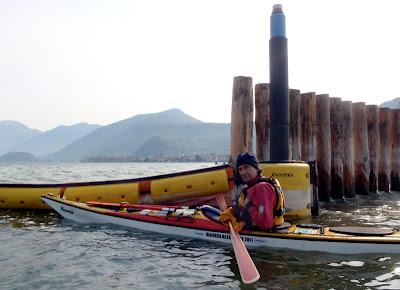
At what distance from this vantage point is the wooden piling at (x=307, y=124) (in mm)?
12336

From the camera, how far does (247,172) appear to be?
695 cm

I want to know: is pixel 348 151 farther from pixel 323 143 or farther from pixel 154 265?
pixel 154 265

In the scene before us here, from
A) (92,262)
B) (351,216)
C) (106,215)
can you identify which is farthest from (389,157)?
(92,262)

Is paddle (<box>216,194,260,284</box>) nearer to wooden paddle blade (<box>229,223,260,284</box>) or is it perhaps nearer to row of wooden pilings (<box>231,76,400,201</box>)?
wooden paddle blade (<box>229,223,260,284</box>)

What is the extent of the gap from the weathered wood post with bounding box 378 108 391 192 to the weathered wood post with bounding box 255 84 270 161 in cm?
632

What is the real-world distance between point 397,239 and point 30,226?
326 inches

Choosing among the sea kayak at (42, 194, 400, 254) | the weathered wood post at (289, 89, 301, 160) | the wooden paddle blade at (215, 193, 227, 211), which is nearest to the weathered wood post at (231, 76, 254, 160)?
the wooden paddle blade at (215, 193, 227, 211)

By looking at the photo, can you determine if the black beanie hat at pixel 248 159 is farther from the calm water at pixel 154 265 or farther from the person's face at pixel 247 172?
the calm water at pixel 154 265

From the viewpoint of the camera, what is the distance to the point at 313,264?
6703mm

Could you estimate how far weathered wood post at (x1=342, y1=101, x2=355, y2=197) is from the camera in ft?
44.7

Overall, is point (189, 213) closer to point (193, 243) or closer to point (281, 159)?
point (193, 243)

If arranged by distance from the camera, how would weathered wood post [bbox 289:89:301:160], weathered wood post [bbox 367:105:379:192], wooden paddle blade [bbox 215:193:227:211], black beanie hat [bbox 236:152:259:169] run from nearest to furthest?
1. black beanie hat [bbox 236:152:259:169]
2. wooden paddle blade [bbox 215:193:227:211]
3. weathered wood post [bbox 289:89:301:160]
4. weathered wood post [bbox 367:105:379:192]

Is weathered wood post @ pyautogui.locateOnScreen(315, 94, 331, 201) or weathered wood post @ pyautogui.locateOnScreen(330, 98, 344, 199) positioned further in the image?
weathered wood post @ pyautogui.locateOnScreen(330, 98, 344, 199)

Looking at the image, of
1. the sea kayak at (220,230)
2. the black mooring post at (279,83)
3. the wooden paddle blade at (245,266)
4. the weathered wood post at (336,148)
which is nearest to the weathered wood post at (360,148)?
the weathered wood post at (336,148)
